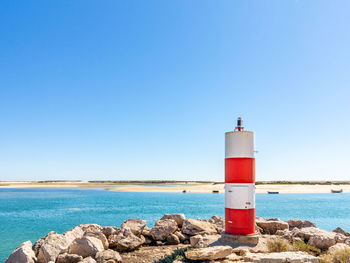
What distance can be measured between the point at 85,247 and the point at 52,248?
34.3 inches

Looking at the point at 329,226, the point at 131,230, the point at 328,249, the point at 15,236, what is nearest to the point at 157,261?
the point at 131,230

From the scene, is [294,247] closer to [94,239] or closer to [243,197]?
[243,197]

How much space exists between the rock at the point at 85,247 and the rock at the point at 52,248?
29 cm

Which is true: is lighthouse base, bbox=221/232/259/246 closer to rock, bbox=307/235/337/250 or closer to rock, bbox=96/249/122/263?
rock, bbox=307/235/337/250

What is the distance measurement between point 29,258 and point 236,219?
5137 mm

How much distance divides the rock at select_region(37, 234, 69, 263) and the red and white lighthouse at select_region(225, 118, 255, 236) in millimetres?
4285

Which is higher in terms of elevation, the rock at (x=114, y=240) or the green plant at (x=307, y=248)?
the green plant at (x=307, y=248)

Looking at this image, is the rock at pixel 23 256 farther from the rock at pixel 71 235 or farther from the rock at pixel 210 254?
the rock at pixel 210 254

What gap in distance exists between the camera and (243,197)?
7.12m

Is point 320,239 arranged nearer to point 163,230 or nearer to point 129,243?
point 163,230

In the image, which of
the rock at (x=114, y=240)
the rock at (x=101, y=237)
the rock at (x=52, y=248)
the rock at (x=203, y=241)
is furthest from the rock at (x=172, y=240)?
the rock at (x=52, y=248)

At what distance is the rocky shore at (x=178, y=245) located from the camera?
5673mm

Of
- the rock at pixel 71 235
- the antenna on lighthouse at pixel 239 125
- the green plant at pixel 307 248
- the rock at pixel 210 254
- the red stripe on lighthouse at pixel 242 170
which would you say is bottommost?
the rock at pixel 71 235

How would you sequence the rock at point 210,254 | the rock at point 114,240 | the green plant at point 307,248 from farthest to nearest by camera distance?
the rock at point 114,240 → the green plant at point 307,248 → the rock at point 210,254
